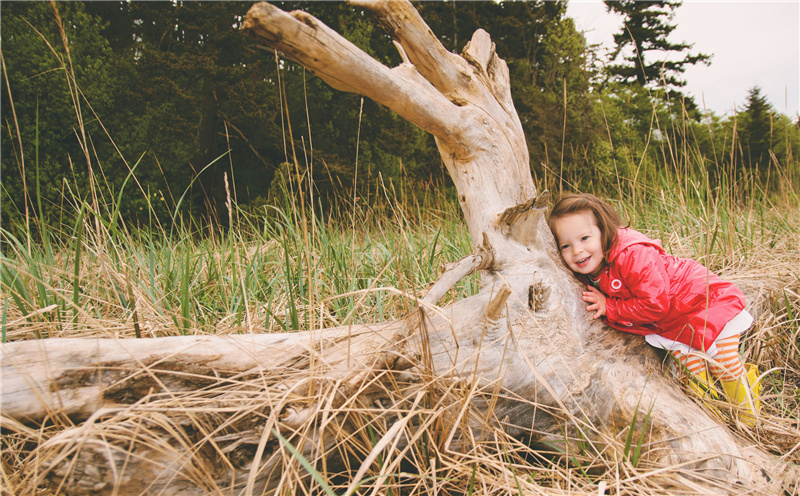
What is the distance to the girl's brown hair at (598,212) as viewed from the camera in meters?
1.56

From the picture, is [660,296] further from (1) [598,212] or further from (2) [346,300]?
(2) [346,300]

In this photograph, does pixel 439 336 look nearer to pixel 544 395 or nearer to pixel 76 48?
pixel 544 395

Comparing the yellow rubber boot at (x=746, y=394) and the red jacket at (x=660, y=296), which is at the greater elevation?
the red jacket at (x=660, y=296)

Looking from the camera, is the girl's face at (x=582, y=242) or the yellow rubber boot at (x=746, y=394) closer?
the yellow rubber boot at (x=746, y=394)

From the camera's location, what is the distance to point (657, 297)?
1430 millimetres

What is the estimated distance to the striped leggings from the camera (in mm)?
1502

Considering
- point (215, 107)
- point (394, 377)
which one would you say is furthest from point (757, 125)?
point (394, 377)

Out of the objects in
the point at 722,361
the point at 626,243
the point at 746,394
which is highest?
the point at 626,243

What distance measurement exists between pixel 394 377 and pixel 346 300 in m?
1.04

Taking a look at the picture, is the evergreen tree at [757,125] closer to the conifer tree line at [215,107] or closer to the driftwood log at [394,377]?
the conifer tree line at [215,107]

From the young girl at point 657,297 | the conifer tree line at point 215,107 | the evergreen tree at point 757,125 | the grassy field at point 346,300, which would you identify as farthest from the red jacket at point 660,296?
the evergreen tree at point 757,125

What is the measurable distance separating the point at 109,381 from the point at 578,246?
156 centimetres

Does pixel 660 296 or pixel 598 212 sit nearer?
pixel 660 296

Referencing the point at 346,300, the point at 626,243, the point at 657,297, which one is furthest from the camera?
the point at 346,300
